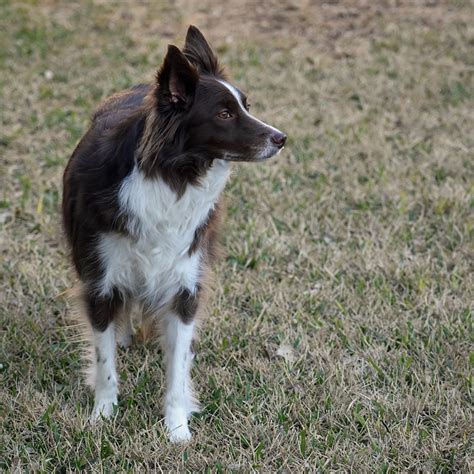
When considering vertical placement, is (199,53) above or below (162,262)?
above

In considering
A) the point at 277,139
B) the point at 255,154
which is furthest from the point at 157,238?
the point at 277,139

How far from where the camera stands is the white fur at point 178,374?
3541 mm

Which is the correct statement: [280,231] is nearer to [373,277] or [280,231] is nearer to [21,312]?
[373,277]

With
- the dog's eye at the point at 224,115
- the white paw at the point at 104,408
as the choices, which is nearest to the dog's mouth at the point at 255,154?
the dog's eye at the point at 224,115

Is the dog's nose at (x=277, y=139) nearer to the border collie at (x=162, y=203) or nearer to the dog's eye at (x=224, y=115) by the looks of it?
the border collie at (x=162, y=203)

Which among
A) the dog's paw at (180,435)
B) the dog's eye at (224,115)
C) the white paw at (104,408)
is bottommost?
the white paw at (104,408)

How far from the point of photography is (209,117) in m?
3.03

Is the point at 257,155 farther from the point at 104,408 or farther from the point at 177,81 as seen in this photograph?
the point at 104,408

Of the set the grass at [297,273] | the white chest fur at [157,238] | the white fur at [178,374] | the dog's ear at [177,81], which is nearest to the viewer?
the dog's ear at [177,81]

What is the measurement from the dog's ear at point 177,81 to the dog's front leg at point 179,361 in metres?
0.97

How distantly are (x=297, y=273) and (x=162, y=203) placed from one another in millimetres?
1814

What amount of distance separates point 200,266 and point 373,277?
5.05 ft

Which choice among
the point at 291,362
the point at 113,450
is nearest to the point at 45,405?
the point at 113,450

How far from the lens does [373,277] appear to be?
4.70m
